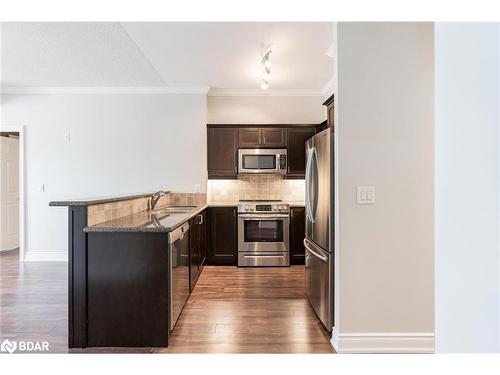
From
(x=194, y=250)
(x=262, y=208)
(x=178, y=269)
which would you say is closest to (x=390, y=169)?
(x=178, y=269)

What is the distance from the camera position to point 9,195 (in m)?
5.60

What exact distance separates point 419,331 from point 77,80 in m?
5.18

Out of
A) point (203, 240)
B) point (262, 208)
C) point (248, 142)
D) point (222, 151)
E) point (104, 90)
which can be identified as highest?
point (104, 90)

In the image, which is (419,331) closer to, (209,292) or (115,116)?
(209,292)

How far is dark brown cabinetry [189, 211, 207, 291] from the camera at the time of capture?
10.6 ft

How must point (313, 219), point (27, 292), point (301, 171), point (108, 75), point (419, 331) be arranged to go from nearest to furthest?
point (419, 331) < point (313, 219) < point (27, 292) < point (108, 75) < point (301, 171)

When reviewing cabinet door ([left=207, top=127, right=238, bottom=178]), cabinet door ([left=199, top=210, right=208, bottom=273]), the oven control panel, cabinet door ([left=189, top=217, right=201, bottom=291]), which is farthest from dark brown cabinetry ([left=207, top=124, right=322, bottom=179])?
cabinet door ([left=189, top=217, right=201, bottom=291])

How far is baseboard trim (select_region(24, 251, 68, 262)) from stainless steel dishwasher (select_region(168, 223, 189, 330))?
9.66 ft

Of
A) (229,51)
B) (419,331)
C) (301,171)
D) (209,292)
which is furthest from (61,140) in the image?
(419,331)

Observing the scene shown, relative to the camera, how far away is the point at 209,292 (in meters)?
3.43

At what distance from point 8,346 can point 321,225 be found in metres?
2.59

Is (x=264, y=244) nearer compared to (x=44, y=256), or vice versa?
(x=264, y=244)

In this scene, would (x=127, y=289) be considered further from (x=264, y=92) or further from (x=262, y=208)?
(x=264, y=92)

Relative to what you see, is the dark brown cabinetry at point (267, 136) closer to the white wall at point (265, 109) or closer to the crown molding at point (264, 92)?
the white wall at point (265, 109)
